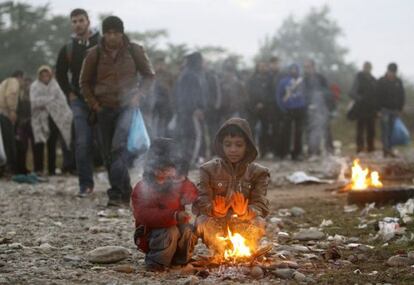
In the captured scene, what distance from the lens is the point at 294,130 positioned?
15945 millimetres

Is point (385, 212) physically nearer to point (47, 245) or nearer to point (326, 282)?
point (326, 282)

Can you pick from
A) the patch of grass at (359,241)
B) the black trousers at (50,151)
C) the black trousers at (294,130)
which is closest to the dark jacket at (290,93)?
the black trousers at (294,130)

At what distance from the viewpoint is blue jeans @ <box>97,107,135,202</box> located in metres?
7.88

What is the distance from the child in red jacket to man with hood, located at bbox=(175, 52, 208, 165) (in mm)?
8474

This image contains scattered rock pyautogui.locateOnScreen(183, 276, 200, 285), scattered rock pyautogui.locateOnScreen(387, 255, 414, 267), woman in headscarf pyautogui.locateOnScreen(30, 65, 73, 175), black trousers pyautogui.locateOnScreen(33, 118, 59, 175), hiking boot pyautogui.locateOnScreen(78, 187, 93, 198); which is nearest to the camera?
scattered rock pyautogui.locateOnScreen(183, 276, 200, 285)

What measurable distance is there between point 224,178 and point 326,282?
1.24 metres

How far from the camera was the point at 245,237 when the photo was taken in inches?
197

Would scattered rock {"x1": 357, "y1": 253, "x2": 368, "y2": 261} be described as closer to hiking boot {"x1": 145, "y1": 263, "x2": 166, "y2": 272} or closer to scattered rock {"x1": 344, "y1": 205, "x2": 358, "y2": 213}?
hiking boot {"x1": 145, "y1": 263, "x2": 166, "y2": 272}

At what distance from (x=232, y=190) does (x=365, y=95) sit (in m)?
12.0

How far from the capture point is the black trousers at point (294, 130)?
Answer: 1563cm

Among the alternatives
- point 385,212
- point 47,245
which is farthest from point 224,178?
point 385,212

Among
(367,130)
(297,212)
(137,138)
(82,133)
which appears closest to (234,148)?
(137,138)

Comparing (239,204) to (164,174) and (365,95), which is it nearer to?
(164,174)

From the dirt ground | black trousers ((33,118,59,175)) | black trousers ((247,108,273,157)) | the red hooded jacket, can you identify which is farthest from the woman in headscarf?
the red hooded jacket
